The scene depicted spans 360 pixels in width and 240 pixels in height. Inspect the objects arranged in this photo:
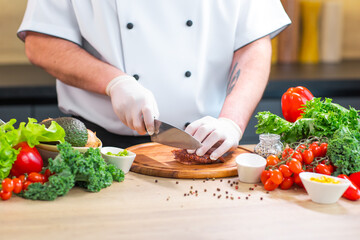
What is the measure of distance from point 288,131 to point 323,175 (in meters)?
0.29

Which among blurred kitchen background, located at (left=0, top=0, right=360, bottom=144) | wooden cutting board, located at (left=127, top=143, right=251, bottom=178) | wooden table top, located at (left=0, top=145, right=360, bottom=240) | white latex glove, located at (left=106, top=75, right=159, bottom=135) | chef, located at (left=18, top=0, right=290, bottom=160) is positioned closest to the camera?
wooden table top, located at (left=0, top=145, right=360, bottom=240)

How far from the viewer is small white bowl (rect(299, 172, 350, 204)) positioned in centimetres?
111

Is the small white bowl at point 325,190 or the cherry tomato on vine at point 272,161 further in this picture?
the cherry tomato on vine at point 272,161

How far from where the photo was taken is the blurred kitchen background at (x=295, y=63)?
7.86 feet

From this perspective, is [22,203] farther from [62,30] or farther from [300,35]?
[300,35]

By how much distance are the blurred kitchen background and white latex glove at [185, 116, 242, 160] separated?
1.03 metres

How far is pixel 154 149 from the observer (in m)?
1.54

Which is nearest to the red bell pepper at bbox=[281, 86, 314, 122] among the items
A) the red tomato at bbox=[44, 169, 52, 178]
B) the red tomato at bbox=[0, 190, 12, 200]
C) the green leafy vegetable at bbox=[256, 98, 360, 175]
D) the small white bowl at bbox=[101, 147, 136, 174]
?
the green leafy vegetable at bbox=[256, 98, 360, 175]

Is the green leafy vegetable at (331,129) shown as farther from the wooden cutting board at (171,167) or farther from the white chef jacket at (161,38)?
the white chef jacket at (161,38)

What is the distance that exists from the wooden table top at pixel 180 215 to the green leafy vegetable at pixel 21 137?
0.29 ft

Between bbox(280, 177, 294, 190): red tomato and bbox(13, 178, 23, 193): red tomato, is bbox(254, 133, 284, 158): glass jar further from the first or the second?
bbox(13, 178, 23, 193): red tomato

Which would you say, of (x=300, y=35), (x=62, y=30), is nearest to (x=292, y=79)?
(x=300, y=35)

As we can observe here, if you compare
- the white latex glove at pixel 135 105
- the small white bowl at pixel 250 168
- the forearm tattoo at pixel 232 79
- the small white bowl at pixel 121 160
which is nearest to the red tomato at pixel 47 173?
the small white bowl at pixel 121 160

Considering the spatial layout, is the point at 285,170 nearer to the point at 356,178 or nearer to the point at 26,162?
the point at 356,178
